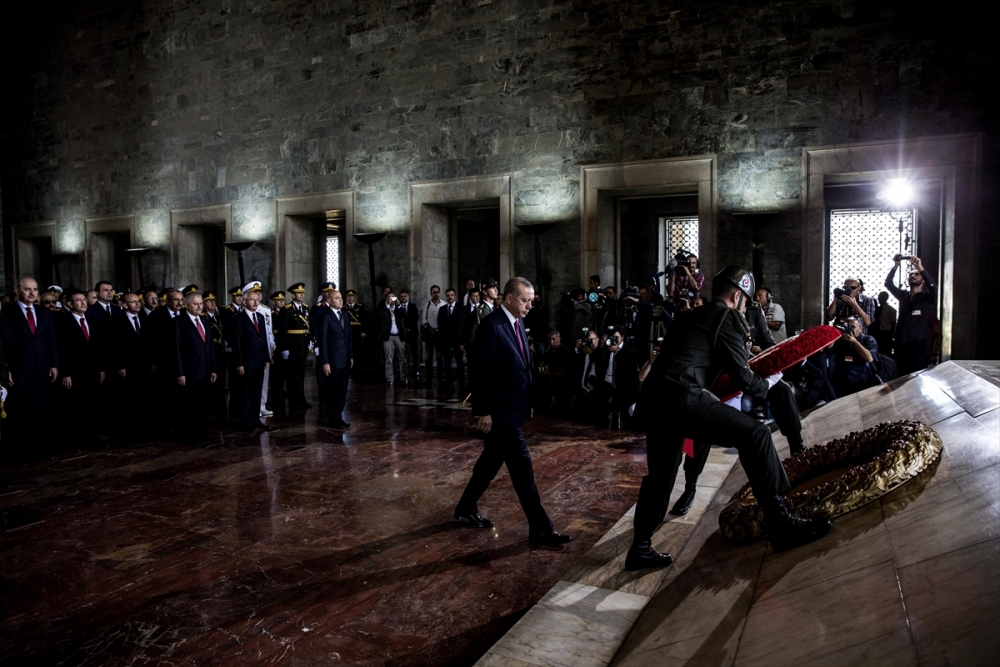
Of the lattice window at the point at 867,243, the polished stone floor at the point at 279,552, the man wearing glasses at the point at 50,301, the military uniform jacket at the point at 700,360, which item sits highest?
the lattice window at the point at 867,243

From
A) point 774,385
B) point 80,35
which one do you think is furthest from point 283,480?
point 80,35

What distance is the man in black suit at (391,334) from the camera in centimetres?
1267

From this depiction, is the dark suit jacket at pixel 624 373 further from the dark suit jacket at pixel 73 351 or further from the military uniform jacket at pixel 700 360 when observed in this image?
the dark suit jacket at pixel 73 351

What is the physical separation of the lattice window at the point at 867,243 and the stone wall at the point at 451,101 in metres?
3.36

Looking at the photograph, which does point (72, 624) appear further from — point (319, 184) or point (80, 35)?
point (80, 35)

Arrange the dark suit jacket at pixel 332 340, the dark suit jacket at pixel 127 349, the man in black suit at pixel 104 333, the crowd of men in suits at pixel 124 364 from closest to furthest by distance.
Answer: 1. the crowd of men in suits at pixel 124 364
2. the man in black suit at pixel 104 333
3. the dark suit jacket at pixel 127 349
4. the dark suit jacket at pixel 332 340

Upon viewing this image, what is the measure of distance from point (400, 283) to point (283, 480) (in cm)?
927

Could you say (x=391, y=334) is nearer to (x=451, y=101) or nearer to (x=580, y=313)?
(x=580, y=313)

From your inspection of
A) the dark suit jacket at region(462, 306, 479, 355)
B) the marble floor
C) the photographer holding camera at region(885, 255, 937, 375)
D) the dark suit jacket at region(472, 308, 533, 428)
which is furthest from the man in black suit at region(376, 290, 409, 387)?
the dark suit jacket at region(472, 308, 533, 428)

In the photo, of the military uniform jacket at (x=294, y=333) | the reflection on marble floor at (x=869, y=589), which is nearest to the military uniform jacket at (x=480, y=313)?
the military uniform jacket at (x=294, y=333)

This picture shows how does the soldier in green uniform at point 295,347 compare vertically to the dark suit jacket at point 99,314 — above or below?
below

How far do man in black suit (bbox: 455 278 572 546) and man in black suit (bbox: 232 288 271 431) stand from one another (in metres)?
4.83

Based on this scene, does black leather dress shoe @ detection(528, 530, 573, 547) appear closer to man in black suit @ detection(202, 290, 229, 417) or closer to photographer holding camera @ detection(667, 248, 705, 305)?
photographer holding camera @ detection(667, 248, 705, 305)

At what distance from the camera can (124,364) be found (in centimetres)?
839
